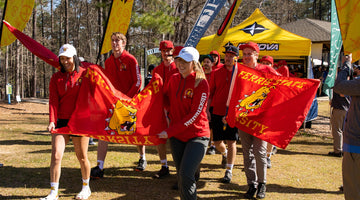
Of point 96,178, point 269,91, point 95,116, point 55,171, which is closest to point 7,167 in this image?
point 96,178

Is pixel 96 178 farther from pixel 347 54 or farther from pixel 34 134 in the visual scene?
pixel 34 134

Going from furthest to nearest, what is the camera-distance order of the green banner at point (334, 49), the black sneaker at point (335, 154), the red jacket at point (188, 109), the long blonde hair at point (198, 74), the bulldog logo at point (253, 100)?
the black sneaker at point (335, 154) → the green banner at point (334, 49) → the bulldog logo at point (253, 100) → the long blonde hair at point (198, 74) → the red jacket at point (188, 109)

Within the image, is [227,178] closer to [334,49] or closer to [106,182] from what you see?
[106,182]

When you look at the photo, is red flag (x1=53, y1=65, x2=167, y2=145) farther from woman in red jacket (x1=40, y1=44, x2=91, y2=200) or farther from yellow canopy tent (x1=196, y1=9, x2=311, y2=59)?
yellow canopy tent (x1=196, y1=9, x2=311, y2=59)

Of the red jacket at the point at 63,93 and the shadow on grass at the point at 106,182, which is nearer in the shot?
the red jacket at the point at 63,93

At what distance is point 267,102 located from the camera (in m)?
4.89

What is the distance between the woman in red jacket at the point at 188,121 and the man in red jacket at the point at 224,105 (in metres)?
1.81

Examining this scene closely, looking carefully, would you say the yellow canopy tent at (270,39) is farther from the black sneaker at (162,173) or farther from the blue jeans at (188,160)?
the blue jeans at (188,160)

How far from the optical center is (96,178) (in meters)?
5.45

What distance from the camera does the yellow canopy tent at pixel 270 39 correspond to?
1078cm

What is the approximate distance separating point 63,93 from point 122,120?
904mm

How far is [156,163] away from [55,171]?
279 cm

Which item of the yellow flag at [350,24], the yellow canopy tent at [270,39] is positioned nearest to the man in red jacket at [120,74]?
the yellow flag at [350,24]

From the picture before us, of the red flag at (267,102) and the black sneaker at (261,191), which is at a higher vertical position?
the red flag at (267,102)
